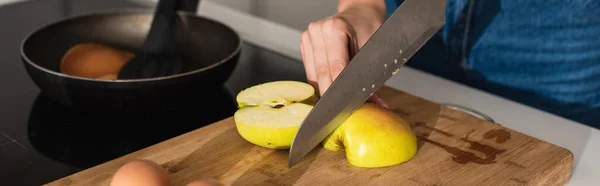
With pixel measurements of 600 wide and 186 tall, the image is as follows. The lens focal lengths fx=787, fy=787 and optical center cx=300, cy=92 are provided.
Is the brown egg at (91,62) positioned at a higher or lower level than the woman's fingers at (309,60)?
lower

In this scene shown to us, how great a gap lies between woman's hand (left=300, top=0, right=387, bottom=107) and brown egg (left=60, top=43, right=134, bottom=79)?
35cm

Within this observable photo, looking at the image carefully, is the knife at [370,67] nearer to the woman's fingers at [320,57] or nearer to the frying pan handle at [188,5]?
the woman's fingers at [320,57]

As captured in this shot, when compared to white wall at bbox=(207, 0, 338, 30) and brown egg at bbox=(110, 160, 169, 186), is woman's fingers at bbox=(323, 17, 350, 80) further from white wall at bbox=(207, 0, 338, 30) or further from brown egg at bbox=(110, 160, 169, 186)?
white wall at bbox=(207, 0, 338, 30)

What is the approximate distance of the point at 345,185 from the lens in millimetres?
993

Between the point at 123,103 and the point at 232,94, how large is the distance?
0.23 metres

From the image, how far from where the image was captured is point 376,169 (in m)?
1.03

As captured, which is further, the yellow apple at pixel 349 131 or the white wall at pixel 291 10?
the white wall at pixel 291 10

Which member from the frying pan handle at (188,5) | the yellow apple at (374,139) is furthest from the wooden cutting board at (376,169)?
the frying pan handle at (188,5)

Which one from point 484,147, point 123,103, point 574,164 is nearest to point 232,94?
point 123,103

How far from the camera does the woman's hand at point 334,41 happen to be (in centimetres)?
Answer: 116

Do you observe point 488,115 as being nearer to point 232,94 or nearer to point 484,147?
point 484,147

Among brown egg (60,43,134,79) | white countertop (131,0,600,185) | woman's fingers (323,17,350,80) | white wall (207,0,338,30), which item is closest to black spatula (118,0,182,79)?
brown egg (60,43,134,79)

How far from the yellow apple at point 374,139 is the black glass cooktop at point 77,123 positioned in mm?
268

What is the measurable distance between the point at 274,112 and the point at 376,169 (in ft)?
0.54
